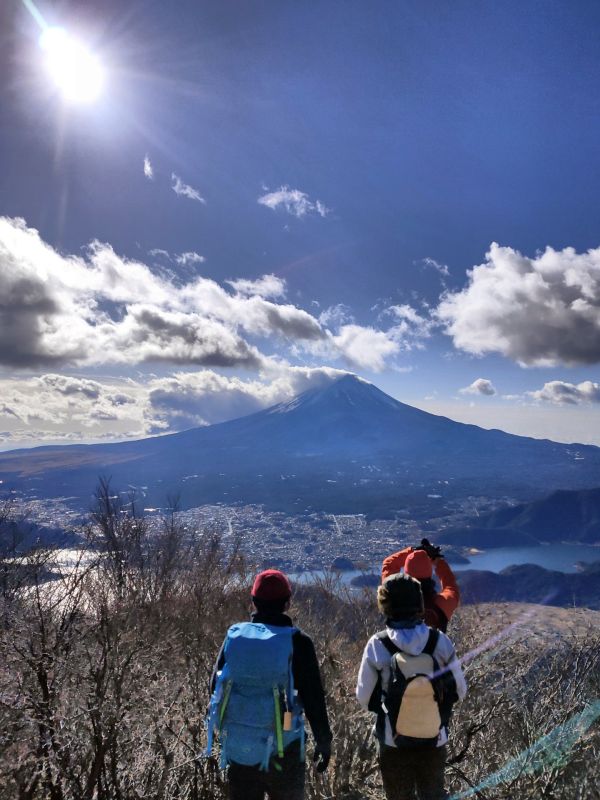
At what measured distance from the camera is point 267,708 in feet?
8.63

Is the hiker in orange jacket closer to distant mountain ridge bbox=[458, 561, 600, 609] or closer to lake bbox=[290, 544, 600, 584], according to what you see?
distant mountain ridge bbox=[458, 561, 600, 609]

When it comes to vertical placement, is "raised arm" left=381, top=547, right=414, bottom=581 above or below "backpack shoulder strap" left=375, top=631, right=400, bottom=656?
above

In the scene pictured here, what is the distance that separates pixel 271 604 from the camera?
2770mm

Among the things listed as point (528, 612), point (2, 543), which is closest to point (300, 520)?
point (528, 612)

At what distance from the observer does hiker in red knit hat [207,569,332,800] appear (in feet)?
8.54

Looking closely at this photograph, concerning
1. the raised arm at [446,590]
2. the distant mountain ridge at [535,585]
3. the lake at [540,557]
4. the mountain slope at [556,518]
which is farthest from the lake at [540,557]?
the raised arm at [446,590]

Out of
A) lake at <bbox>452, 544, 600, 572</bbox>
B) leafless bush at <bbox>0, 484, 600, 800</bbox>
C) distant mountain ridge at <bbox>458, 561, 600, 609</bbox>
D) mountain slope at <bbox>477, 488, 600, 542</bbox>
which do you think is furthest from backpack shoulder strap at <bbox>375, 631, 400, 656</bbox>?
mountain slope at <bbox>477, 488, 600, 542</bbox>

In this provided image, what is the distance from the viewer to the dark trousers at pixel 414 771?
9.12ft

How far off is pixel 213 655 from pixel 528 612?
3443cm

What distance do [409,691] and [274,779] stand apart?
0.93m

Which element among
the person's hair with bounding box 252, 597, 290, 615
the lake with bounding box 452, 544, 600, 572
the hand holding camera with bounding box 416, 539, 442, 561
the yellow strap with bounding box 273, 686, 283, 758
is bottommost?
the lake with bounding box 452, 544, 600, 572

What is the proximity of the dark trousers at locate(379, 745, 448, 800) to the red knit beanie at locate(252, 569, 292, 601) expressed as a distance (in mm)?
1158

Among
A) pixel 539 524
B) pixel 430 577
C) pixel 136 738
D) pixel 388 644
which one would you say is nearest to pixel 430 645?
pixel 388 644

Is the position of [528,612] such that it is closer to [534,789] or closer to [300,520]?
[534,789]
